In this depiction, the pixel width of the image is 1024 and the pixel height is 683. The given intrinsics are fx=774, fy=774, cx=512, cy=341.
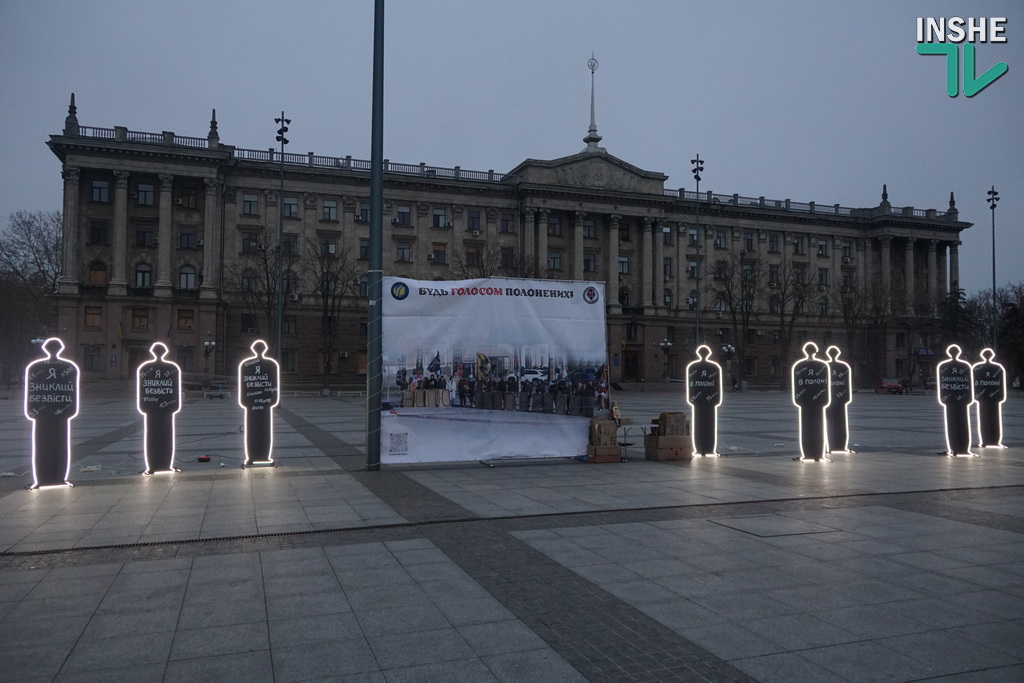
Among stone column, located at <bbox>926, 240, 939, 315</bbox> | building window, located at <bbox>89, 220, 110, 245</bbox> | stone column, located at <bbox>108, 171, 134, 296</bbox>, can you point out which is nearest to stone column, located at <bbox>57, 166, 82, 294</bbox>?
building window, located at <bbox>89, 220, 110, 245</bbox>

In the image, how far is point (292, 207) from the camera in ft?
225

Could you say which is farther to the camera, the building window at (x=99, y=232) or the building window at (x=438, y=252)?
the building window at (x=438, y=252)

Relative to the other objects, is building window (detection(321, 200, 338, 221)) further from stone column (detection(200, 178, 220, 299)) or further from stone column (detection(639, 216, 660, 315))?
stone column (detection(639, 216, 660, 315))

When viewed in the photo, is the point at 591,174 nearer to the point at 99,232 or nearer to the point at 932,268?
the point at 932,268

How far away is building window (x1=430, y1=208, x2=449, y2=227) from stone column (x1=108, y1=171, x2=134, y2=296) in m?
25.9

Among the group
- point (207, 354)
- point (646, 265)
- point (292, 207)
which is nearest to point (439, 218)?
point (292, 207)

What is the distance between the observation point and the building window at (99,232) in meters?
62.3

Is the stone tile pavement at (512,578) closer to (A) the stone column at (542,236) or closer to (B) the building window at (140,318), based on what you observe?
(B) the building window at (140,318)

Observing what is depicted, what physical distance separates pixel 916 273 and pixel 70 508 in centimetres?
9544

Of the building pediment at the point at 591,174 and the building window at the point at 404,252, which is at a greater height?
the building pediment at the point at 591,174

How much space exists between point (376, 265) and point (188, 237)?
56880 mm

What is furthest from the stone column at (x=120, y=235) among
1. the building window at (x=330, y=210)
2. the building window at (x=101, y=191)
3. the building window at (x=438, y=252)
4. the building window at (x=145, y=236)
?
the building window at (x=438, y=252)

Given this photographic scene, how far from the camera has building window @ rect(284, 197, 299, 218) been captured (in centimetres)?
6812

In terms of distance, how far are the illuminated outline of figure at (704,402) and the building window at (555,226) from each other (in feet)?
197
